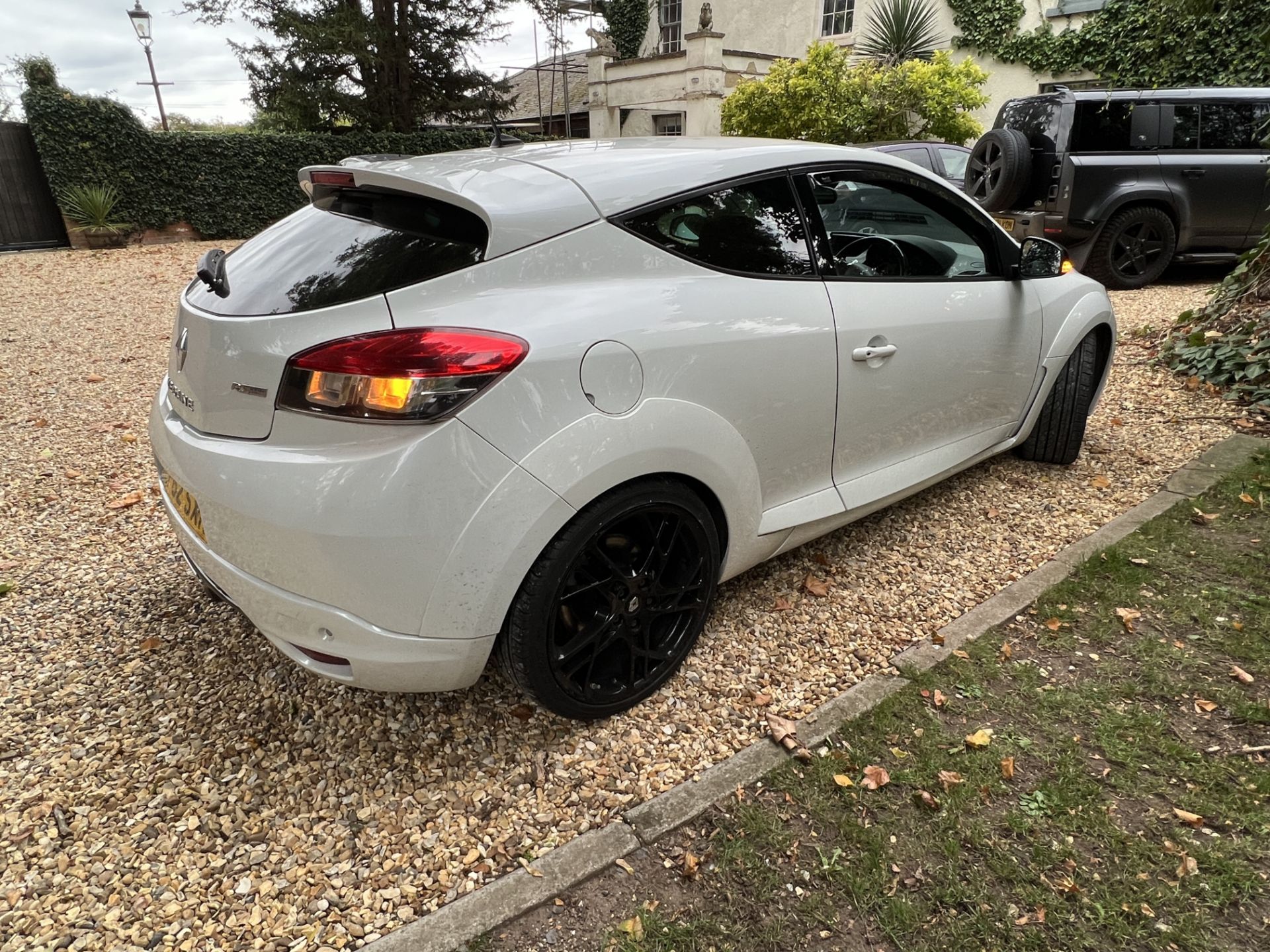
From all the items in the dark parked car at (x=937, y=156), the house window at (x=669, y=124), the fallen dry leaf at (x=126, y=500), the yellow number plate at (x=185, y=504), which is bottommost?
the fallen dry leaf at (x=126, y=500)

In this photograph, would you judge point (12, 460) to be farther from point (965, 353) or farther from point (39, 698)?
point (965, 353)

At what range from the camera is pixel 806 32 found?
20.6 meters

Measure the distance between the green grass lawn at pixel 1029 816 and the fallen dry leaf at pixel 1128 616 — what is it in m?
0.01

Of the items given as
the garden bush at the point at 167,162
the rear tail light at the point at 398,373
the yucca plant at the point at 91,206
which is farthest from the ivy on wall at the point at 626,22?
the rear tail light at the point at 398,373

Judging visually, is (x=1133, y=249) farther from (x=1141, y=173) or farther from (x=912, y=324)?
(x=912, y=324)

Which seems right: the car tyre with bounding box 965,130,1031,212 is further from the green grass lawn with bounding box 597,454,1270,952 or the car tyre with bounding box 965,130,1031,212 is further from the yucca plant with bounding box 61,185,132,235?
the yucca plant with bounding box 61,185,132,235

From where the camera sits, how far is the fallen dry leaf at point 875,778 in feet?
6.91

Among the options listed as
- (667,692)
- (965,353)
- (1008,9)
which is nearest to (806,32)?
(1008,9)

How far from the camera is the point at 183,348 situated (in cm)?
219

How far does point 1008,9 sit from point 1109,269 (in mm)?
11145

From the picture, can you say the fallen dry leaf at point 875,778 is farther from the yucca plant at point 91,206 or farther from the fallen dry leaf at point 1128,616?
the yucca plant at point 91,206

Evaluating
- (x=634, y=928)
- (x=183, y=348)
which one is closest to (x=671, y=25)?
(x=183, y=348)

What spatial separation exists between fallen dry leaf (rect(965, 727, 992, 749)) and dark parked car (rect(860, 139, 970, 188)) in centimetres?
758

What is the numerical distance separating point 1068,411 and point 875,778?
2592mm
